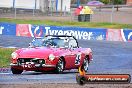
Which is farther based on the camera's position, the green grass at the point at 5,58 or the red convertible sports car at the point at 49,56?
the green grass at the point at 5,58

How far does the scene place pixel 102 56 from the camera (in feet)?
97.4

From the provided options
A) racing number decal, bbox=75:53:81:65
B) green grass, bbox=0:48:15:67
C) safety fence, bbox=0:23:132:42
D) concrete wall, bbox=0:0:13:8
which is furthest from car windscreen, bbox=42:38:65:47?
concrete wall, bbox=0:0:13:8

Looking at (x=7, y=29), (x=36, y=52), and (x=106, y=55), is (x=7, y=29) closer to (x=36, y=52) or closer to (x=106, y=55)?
(x=106, y=55)

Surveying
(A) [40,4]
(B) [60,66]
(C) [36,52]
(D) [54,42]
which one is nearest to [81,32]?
(D) [54,42]

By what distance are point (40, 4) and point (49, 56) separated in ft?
173

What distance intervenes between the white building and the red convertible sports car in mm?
45299

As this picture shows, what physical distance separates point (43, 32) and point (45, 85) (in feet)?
91.3

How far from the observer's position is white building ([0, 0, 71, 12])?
6638 centimetres

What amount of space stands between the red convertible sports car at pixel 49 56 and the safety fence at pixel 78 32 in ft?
68.7

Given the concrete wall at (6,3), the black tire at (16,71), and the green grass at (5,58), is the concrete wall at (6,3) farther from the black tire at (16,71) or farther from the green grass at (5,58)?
the black tire at (16,71)

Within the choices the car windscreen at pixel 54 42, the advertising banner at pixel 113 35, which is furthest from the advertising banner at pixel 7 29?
the car windscreen at pixel 54 42

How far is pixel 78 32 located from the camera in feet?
134

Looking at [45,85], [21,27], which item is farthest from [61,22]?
[45,85]

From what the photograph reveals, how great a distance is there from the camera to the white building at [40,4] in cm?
6638
